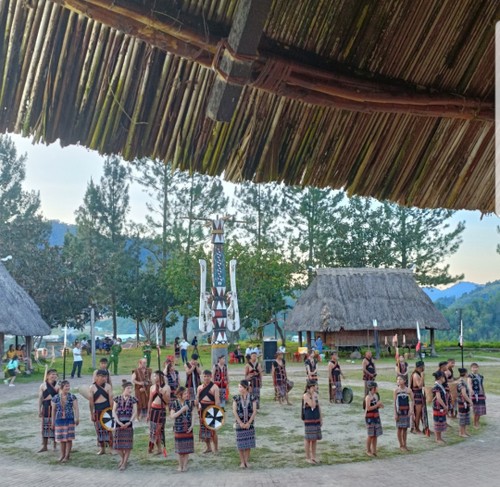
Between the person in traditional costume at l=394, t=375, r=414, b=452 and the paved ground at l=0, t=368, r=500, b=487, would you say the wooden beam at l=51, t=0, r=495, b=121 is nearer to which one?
the paved ground at l=0, t=368, r=500, b=487

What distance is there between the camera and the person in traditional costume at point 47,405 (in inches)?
505

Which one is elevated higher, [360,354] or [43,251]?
[43,251]

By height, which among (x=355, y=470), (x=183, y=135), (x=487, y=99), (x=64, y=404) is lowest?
A: (x=355, y=470)

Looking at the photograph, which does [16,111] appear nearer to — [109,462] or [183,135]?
[183,135]

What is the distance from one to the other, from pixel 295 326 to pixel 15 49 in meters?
36.0

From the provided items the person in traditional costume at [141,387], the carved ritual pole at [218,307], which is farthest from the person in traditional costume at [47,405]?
the carved ritual pole at [218,307]

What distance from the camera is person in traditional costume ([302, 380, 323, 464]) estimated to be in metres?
11.4

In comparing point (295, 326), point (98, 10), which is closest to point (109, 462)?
point (98, 10)

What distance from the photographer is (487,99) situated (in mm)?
3324

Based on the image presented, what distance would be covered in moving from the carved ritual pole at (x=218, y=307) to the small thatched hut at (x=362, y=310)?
1738cm

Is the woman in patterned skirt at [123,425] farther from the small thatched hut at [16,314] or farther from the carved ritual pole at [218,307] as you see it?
the small thatched hut at [16,314]

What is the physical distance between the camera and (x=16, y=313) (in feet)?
96.0

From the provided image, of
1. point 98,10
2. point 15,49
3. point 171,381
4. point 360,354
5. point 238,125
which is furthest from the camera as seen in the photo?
point 360,354

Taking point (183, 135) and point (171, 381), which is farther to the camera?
point (171, 381)
